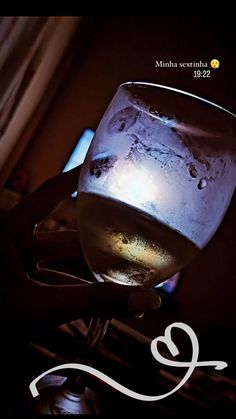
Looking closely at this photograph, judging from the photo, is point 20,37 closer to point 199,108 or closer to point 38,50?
point 38,50

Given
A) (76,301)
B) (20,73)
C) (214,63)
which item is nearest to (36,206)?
(76,301)

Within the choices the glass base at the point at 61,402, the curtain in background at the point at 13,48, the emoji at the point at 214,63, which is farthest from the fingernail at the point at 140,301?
the curtain in background at the point at 13,48

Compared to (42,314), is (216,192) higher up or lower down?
higher up

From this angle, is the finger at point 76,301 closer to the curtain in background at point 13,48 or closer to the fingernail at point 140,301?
the fingernail at point 140,301

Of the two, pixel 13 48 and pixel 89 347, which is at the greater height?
pixel 13 48

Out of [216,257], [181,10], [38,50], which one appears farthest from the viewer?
[216,257]

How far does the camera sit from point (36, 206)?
0.59 metres

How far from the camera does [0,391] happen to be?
422 mm

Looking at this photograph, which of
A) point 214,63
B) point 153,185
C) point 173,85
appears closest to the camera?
point 153,185

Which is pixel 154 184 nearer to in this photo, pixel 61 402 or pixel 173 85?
pixel 61 402

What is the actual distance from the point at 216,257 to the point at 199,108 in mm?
1293

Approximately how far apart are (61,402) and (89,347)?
69mm

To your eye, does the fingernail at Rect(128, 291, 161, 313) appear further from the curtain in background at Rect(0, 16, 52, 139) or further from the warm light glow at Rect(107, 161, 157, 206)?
the curtain in background at Rect(0, 16, 52, 139)

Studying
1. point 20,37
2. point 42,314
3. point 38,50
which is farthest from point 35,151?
point 42,314
